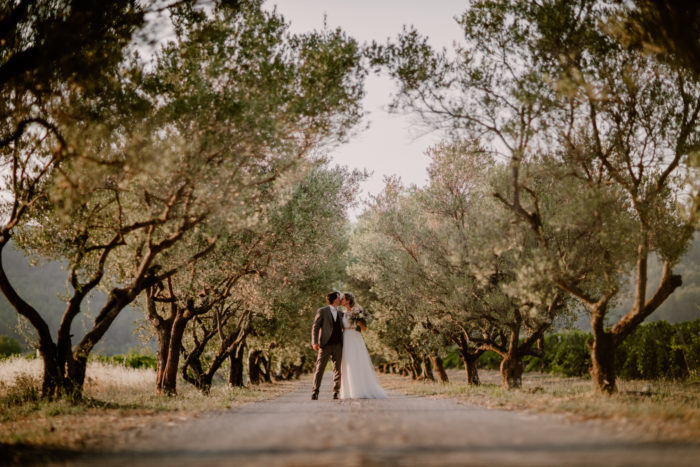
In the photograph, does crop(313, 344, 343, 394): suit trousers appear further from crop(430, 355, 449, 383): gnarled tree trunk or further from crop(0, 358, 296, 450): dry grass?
crop(430, 355, 449, 383): gnarled tree trunk

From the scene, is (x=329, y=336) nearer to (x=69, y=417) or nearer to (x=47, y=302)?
(x=69, y=417)

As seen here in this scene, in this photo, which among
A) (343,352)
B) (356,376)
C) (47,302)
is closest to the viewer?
(356,376)

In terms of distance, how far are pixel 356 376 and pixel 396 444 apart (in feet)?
31.4

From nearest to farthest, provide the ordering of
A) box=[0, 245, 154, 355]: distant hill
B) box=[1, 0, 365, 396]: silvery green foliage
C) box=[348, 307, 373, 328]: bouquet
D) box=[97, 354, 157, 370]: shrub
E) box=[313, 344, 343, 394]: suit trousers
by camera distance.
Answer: box=[1, 0, 365, 396]: silvery green foliage → box=[313, 344, 343, 394]: suit trousers → box=[348, 307, 373, 328]: bouquet → box=[97, 354, 157, 370]: shrub → box=[0, 245, 154, 355]: distant hill

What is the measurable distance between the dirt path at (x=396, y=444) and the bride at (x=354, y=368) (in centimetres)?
637

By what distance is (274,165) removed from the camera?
1328 cm

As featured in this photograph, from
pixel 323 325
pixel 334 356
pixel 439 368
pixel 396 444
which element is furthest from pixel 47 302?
pixel 396 444

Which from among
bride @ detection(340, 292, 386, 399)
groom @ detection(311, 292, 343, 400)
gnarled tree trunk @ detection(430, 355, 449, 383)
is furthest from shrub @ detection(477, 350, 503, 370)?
groom @ detection(311, 292, 343, 400)

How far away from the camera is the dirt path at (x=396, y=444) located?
533cm

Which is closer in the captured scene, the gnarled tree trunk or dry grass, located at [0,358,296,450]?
dry grass, located at [0,358,296,450]

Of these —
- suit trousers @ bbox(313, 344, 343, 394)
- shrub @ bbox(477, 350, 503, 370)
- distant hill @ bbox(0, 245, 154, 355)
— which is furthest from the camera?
distant hill @ bbox(0, 245, 154, 355)

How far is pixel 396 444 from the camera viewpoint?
6.29m

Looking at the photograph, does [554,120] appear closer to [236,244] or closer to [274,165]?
[274,165]

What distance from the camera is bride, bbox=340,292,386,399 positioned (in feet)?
51.2
